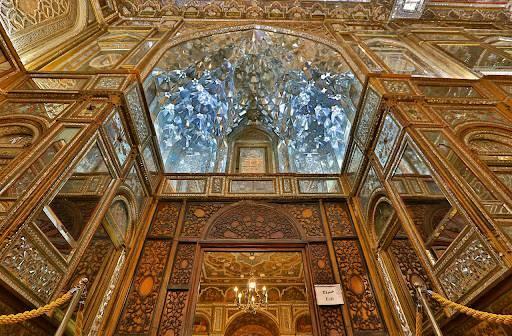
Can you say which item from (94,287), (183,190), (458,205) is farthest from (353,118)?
(94,287)

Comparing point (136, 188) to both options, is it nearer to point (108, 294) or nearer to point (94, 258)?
point (94, 258)

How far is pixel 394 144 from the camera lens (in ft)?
13.6

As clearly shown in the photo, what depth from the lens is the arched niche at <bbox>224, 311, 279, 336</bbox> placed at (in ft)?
26.3

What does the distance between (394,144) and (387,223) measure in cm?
122

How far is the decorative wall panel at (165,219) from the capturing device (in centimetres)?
505

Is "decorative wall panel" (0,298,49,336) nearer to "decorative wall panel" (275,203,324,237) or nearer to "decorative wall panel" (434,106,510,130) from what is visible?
"decorative wall panel" (275,203,324,237)

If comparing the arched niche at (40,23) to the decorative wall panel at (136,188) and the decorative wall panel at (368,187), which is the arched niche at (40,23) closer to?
the decorative wall panel at (136,188)

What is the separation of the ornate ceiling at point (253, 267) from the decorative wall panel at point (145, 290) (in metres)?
2.86

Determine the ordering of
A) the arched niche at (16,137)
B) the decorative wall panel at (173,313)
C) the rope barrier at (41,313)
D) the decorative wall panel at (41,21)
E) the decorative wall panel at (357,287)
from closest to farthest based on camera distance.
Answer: the rope barrier at (41,313)
the arched niche at (16,137)
the decorative wall panel at (173,313)
the decorative wall panel at (357,287)
the decorative wall panel at (41,21)

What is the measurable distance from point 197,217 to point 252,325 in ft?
15.4

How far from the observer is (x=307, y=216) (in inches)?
212

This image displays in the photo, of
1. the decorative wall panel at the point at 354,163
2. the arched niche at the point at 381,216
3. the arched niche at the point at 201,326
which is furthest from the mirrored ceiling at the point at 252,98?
the arched niche at the point at 201,326

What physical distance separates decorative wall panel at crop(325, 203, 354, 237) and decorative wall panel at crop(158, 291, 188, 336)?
2.63 m

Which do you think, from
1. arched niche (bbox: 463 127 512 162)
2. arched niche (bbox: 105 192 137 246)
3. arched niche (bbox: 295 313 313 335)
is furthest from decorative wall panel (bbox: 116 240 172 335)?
arched niche (bbox: 295 313 313 335)
